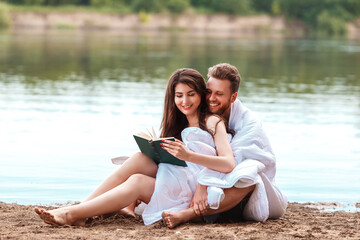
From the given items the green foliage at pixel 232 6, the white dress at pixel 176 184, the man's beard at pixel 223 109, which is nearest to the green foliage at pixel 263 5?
the green foliage at pixel 232 6

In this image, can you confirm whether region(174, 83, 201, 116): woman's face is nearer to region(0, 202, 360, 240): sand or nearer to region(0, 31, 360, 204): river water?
region(0, 202, 360, 240): sand

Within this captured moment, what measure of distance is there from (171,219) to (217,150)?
598mm

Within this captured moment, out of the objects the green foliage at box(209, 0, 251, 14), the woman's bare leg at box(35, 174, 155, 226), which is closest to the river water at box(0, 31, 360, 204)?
the woman's bare leg at box(35, 174, 155, 226)

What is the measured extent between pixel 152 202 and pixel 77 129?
18.3 ft

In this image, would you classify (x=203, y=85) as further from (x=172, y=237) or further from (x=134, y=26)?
(x=134, y=26)

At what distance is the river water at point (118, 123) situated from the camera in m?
6.85

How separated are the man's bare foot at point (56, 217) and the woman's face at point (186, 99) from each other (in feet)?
3.72

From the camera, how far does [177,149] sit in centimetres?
443

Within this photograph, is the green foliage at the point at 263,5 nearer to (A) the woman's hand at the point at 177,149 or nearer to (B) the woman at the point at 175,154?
(B) the woman at the point at 175,154

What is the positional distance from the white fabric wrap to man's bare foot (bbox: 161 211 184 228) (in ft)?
0.98

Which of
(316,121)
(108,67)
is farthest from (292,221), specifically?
(108,67)

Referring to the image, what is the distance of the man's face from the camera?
15.8 feet

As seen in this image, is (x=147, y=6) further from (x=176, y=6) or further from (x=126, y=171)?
(x=126, y=171)

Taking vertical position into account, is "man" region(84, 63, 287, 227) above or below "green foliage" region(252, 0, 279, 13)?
below
